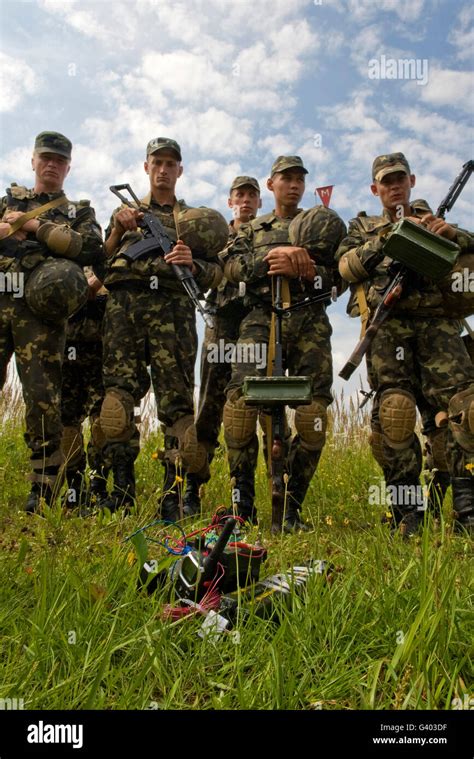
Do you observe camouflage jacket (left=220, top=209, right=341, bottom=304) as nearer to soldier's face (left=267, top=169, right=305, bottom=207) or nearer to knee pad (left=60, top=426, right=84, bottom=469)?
soldier's face (left=267, top=169, right=305, bottom=207)

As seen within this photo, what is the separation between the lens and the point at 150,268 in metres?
4.76

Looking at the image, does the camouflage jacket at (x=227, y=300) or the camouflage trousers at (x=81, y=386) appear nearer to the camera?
the camouflage jacket at (x=227, y=300)

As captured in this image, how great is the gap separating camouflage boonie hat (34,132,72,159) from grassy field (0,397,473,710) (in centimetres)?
334

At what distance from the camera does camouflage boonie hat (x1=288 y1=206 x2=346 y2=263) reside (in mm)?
4539

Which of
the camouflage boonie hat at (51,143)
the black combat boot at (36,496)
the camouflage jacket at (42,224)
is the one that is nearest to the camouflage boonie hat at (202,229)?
the camouflage jacket at (42,224)

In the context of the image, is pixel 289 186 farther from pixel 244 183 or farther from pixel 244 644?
pixel 244 644

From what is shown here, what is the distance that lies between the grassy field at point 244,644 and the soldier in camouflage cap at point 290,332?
187 cm

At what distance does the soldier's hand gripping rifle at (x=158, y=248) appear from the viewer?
15.4ft

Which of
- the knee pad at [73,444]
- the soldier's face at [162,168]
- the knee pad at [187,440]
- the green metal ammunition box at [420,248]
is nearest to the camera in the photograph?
the green metal ammunition box at [420,248]

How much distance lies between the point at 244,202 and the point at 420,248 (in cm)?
271

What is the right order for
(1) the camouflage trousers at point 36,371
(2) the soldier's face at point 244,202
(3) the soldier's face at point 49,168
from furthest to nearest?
(2) the soldier's face at point 244,202
(3) the soldier's face at point 49,168
(1) the camouflage trousers at point 36,371

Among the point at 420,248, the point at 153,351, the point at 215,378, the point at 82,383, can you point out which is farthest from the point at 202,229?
the point at 82,383

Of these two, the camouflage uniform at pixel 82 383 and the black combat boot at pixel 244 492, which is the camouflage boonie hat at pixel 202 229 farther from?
the black combat boot at pixel 244 492
